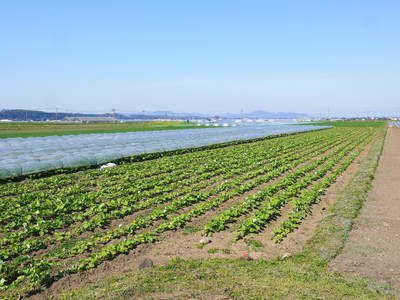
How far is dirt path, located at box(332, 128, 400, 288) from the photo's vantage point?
656cm

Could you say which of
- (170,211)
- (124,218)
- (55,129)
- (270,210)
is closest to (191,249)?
(170,211)

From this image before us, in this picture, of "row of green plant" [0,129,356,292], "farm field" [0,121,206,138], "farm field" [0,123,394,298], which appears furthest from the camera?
"farm field" [0,121,206,138]

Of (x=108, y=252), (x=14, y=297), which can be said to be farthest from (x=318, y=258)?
(x=14, y=297)

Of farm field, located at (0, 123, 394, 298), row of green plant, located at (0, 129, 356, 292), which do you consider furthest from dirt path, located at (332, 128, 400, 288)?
row of green plant, located at (0, 129, 356, 292)

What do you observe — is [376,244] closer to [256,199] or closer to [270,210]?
[270,210]

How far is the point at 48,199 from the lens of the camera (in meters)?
11.9

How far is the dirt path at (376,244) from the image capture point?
258 inches

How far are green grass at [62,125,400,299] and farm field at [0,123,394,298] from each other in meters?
0.70

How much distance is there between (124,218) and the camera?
32.6 ft

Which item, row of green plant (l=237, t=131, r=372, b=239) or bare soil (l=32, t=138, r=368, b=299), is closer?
bare soil (l=32, t=138, r=368, b=299)

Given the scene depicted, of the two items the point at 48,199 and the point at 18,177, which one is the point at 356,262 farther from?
the point at 18,177

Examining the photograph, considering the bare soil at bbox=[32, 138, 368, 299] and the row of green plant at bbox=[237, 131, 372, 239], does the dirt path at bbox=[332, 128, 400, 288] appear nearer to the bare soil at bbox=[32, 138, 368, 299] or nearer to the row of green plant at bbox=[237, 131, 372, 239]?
the bare soil at bbox=[32, 138, 368, 299]

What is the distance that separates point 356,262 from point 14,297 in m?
6.33

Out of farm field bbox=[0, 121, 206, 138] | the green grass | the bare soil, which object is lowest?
farm field bbox=[0, 121, 206, 138]
